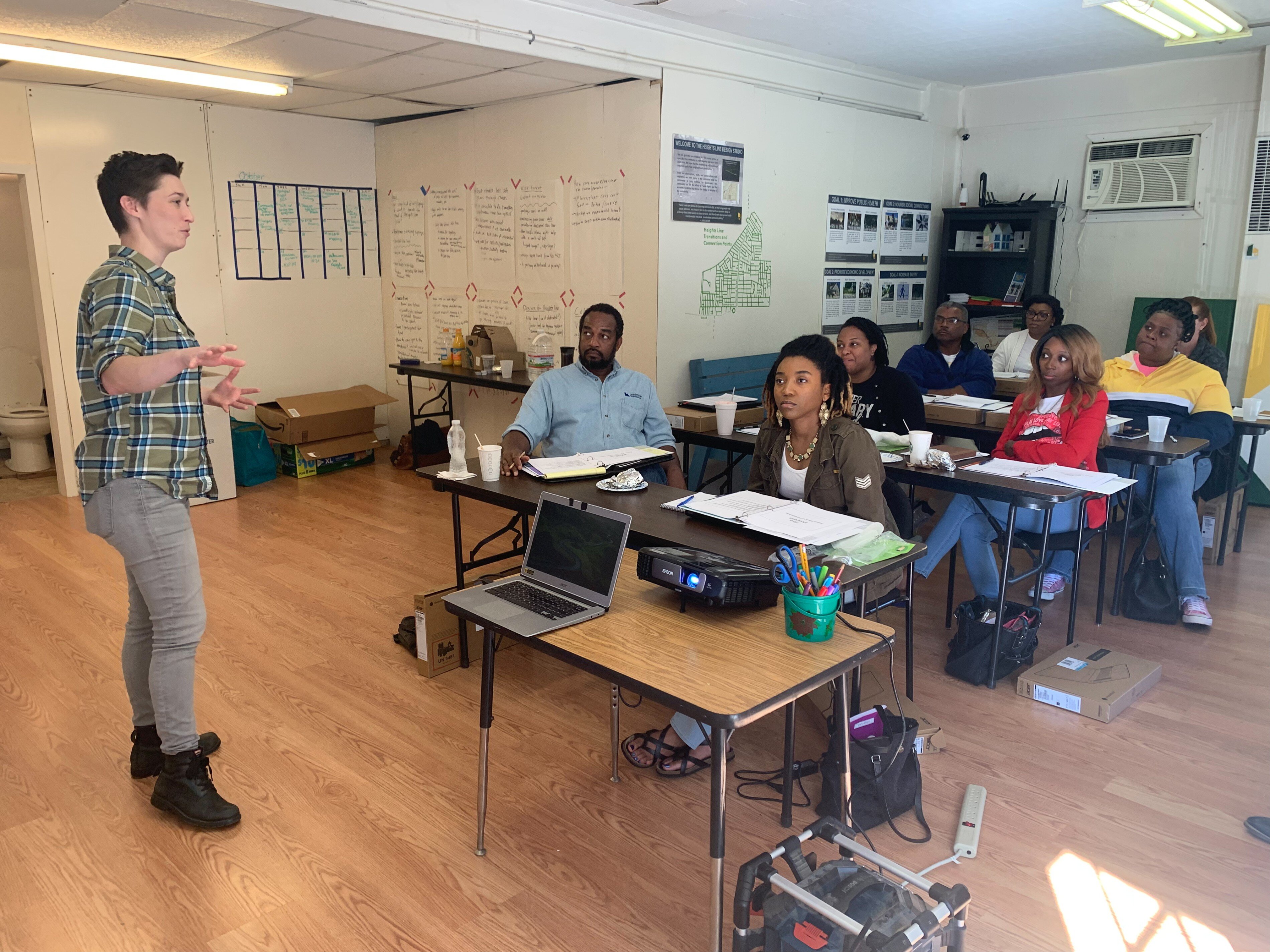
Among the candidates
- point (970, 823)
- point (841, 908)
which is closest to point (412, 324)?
point (970, 823)

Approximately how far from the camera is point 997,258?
6844 millimetres

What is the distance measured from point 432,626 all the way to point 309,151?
465 cm

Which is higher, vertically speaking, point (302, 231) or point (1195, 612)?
point (302, 231)

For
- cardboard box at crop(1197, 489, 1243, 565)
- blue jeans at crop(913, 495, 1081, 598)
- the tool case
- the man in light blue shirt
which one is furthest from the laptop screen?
cardboard box at crop(1197, 489, 1243, 565)

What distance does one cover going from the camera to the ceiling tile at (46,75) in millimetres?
4957

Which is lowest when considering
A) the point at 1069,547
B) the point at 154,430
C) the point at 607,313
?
the point at 1069,547

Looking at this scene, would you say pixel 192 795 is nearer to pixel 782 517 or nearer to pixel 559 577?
pixel 559 577

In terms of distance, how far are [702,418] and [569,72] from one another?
2053mm

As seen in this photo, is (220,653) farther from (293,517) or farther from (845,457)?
(845,457)

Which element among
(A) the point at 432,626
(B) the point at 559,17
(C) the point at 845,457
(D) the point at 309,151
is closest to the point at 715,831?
(C) the point at 845,457

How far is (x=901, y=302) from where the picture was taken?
6.93 m

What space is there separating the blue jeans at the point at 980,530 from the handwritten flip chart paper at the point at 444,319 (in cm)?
389

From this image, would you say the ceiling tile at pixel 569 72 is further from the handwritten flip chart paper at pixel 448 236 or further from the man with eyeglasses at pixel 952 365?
the man with eyeglasses at pixel 952 365

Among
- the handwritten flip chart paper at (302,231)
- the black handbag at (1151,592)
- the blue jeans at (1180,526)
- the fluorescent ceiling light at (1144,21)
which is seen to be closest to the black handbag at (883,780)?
the black handbag at (1151,592)
